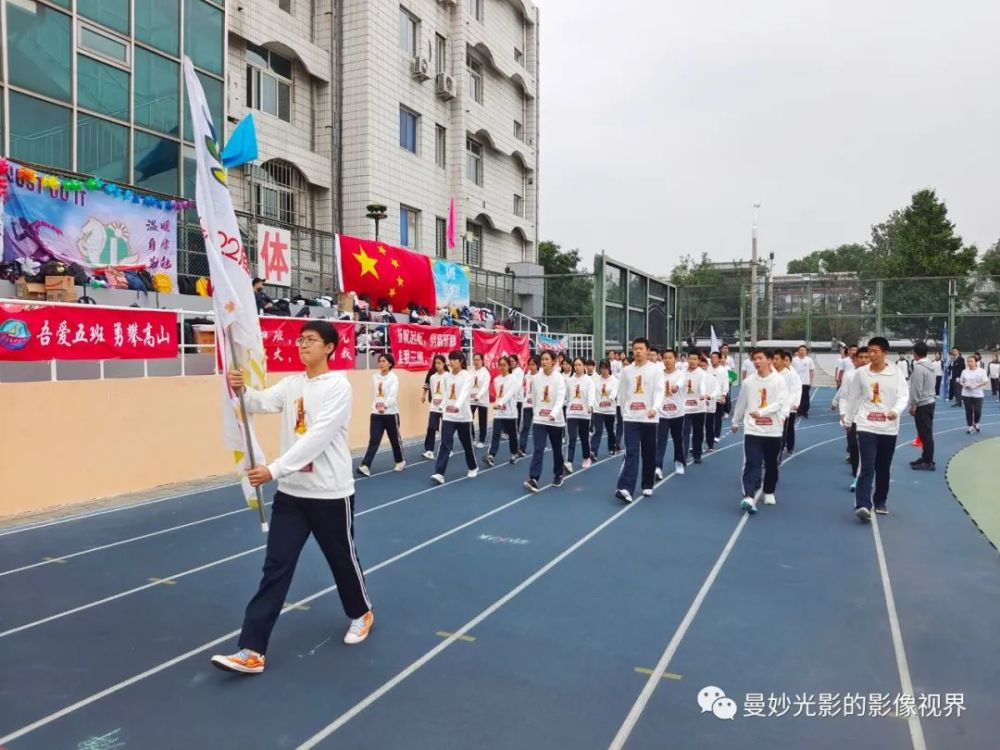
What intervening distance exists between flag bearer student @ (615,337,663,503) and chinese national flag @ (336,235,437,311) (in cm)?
822

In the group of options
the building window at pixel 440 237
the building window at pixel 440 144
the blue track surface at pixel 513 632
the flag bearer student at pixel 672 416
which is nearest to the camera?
the blue track surface at pixel 513 632

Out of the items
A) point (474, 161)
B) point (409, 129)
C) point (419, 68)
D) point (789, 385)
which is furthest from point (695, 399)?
point (474, 161)

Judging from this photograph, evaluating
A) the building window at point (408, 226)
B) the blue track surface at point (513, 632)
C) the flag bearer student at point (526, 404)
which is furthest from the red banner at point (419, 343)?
the building window at point (408, 226)

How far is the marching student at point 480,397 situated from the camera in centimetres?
1224

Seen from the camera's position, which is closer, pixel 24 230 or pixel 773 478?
pixel 773 478

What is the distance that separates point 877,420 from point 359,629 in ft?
19.5

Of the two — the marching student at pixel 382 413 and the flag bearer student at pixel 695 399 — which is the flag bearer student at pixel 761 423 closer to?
the flag bearer student at pixel 695 399

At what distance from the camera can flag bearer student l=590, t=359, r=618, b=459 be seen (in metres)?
12.1

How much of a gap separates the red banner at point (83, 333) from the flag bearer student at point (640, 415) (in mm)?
5620

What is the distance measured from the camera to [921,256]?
34281 millimetres

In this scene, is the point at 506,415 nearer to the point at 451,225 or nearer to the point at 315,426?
the point at 315,426

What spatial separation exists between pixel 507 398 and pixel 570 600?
20.8 feet

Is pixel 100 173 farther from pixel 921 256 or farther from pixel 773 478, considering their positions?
pixel 921 256

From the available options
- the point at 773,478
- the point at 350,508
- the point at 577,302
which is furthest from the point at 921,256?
the point at 350,508
